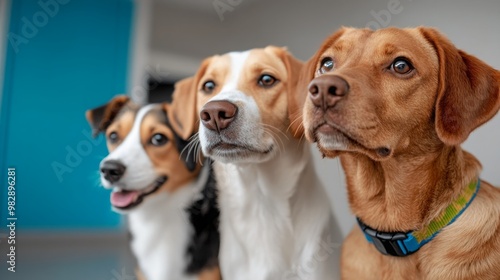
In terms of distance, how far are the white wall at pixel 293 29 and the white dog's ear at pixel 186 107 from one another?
83 millimetres

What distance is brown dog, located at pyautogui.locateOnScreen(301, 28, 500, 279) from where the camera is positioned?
0.90m

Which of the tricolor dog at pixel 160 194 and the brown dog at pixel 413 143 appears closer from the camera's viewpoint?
the brown dog at pixel 413 143

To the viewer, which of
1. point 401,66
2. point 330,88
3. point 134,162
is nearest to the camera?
point 330,88

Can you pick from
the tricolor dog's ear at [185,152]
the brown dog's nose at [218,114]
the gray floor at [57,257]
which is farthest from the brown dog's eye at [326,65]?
the gray floor at [57,257]

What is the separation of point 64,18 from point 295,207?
0.86 metres

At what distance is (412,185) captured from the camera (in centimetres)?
103

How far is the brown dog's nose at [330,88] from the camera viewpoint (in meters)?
0.86

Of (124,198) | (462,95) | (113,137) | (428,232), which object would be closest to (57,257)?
(124,198)

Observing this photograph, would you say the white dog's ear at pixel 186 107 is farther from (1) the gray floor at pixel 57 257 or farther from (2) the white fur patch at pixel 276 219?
(1) the gray floor at pixel 57 257

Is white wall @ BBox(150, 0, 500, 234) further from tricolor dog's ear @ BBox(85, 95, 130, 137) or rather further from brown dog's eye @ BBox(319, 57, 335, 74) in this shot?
brown dog's eye @ BBox(319, 57, 335, 74)

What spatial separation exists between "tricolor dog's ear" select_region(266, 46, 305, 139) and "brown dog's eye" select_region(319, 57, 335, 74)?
9cm

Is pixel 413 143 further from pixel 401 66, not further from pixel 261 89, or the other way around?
pixel 261 89

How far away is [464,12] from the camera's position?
1213 mm

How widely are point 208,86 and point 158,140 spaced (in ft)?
0.69
